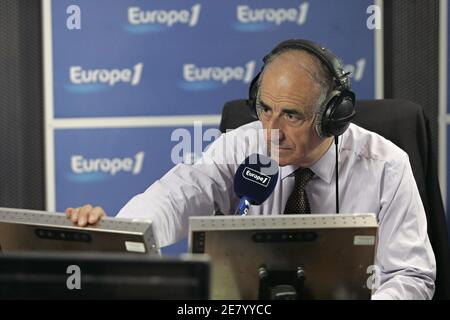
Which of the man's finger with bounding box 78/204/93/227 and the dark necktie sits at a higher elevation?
the man's finger with bounding box 78/204/93/227

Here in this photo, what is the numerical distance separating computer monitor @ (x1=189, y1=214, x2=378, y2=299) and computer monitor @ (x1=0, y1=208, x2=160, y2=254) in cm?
9

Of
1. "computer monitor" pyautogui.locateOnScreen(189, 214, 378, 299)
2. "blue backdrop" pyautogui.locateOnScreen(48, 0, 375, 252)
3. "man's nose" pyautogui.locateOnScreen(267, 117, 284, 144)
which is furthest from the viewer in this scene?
"blue backdrop" pyautogui.locateOnScreen(48, 0, 375, 252)

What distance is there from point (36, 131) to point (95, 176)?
0.29 m

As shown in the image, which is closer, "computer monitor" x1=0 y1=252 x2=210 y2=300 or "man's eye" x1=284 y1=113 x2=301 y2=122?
"computer monitor" x1=0 y1=252 x2=210 y2=300

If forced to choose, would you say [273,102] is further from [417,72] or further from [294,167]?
[417,72]

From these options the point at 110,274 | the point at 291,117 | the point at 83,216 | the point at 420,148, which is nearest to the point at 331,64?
the point at 291,117

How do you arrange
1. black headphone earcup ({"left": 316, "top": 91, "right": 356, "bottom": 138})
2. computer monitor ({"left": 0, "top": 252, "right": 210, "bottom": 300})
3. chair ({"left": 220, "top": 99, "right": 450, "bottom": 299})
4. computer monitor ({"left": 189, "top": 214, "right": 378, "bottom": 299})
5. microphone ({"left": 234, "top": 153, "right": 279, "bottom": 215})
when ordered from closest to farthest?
computer monitor ({"left": 0, "top": 252, "right": 210, "bottom": 300}) < computer monitor ({"left": 189, "top": 214, "right": 378, "bottom": 299}) < microphone ({"left": 234, "top": 153, "right": 279, "bottom": 215}) < black headphone earcup ({"left": 316, "top": 91, "right": 356, "bottom": 138}) < chair ({"left": 220, "top": 99, "right": 450, "bottom": 299})

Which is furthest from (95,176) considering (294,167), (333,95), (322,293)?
(322,293)

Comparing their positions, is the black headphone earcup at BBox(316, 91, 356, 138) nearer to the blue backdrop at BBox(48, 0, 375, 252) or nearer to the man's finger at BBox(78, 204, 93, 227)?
the man's finger at BBox(78, 204, 93, 227)

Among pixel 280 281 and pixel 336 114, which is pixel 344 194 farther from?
pixel 280 281

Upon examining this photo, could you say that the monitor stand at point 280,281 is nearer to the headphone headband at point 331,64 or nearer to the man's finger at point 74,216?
the man's finger at point 74,216

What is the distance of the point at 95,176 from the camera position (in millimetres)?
2697

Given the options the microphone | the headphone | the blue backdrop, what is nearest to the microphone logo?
the microphone

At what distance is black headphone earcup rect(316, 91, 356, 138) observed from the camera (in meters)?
1.59
